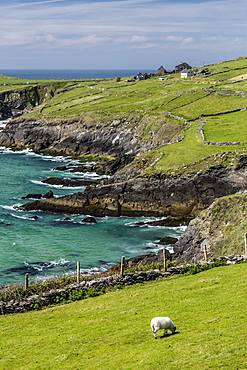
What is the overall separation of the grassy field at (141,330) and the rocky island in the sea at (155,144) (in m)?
14.2

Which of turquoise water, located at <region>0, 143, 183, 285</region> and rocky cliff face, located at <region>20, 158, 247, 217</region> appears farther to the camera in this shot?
rocky cliff face, located at <region>20, 158, 247, 217</region>

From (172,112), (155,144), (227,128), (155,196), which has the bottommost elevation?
(155,196)

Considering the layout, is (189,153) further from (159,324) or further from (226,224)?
(159,324)

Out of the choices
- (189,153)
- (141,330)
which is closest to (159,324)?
(141,330)

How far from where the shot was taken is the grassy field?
16.8m

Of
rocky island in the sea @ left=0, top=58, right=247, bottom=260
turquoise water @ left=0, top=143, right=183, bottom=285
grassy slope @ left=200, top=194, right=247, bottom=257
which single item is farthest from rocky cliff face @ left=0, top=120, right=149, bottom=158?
grassy slope @ left=200, top=194, right=247, bottom=257

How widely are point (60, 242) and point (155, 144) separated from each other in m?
52.0

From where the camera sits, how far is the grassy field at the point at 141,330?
16.8 m

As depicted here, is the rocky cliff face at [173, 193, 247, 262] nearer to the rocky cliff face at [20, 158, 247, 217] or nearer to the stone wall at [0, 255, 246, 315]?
the stone wall at [0, 255, 246, 315]

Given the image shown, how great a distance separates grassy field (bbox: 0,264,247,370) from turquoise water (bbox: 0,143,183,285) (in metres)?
18.3

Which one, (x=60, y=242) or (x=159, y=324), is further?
(x=60, y=242)

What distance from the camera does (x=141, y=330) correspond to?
20.5 m

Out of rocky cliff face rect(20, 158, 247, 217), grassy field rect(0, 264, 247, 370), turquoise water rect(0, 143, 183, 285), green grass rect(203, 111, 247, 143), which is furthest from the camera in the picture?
green grass rect(203, 111, 247, 143)

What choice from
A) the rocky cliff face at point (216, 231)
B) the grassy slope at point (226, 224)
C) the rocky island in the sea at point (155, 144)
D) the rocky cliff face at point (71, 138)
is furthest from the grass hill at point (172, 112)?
the rocky cliff face at point (216, 231)
